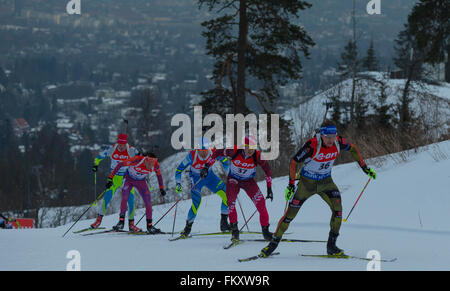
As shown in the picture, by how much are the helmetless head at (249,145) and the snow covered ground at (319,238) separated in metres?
1.75

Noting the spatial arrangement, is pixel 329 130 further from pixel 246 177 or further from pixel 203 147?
pixel 203 147

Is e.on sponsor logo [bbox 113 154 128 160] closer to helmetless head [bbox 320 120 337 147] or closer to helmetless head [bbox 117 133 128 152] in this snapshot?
helmetless head [bbox 117 133 128 152]

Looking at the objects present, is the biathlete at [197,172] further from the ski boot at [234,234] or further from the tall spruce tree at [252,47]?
the tall spruce tree at [252,47]

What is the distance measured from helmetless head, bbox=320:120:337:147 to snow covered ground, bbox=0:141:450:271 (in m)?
1.83

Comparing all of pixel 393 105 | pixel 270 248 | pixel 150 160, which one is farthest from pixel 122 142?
pixel 393 105

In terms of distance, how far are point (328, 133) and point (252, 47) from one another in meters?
13.1

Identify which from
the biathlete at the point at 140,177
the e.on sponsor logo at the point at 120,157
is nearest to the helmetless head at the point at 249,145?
the biathlete at the point at 140,177

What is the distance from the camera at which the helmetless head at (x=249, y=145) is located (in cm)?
922

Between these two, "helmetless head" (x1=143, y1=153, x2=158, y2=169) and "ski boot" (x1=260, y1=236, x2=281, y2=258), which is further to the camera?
"helmetless head" (x1=143, y1=153, x2=158, y2=169)

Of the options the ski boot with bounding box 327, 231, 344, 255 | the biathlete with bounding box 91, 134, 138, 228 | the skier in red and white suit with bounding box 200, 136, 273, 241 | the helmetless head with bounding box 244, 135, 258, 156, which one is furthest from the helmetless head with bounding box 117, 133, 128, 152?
the ski boot with bounding box 327, 231, 344, 255

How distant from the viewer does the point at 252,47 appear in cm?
1994

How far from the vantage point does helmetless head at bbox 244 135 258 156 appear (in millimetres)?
9219
